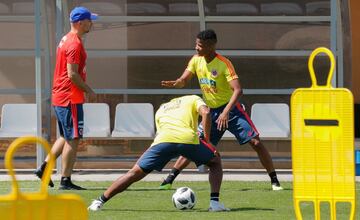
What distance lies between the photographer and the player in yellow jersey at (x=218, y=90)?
11.0 metres

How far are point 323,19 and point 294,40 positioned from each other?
52cm

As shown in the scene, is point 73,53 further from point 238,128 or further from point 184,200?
point 184,200

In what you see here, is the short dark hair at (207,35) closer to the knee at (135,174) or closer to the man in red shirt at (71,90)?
the man in red shirt at (71,90)

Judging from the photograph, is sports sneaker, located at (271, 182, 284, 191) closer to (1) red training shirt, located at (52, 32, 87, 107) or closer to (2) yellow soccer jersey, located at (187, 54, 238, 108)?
(2) yellow soccer jersey, located at (187, 54, 238, 108)

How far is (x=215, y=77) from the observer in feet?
37.1

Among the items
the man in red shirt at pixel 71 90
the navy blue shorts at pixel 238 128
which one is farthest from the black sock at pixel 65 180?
the navy blue shorts at pixel 238 128

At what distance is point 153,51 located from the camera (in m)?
15.0

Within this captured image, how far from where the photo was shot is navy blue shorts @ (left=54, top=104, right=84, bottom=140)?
1169cm

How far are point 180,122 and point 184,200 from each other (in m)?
0.86

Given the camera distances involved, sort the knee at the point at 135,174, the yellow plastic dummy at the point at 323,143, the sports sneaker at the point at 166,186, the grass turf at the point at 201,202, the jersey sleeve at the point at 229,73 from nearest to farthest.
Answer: the yellow plastic dummy at the point at 323,143, the knee at the point at 135,174, the grass turf at the point at 201,202, the jersey sleeve at the point at 229,73, the sports sneaker at the point at 166,186

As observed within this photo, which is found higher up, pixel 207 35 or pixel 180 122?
pixel 207 35

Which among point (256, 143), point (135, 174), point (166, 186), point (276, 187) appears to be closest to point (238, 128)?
point (256, 143)

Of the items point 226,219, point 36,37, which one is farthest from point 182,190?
point 36,37

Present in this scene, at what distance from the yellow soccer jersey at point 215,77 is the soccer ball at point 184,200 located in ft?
5.32
